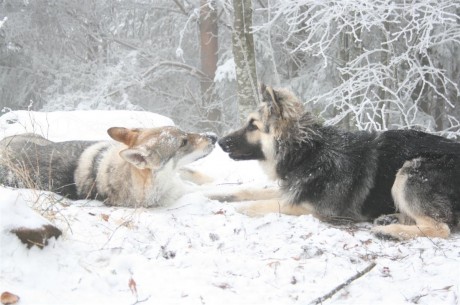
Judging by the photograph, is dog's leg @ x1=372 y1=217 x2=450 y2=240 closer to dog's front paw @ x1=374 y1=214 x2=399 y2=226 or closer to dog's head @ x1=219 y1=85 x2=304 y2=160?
dog's front paw @ x1=374 y1=214 x2=399 y2=226

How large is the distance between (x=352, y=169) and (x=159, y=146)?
2399 millimetres

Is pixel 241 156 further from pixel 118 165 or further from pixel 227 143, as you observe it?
pixel 118 165

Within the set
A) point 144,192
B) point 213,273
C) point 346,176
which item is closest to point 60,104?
point 144,192

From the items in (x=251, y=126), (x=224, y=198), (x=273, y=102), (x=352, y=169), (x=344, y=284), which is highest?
(x=273, y=102)

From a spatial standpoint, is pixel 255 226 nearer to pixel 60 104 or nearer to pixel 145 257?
pixel 145 257

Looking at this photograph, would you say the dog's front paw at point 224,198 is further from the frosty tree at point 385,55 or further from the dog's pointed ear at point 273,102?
the frosty tree at point 385,55

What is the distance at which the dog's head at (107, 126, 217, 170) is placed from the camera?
5.44m

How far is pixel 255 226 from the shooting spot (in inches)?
179

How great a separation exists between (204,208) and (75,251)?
225 cm

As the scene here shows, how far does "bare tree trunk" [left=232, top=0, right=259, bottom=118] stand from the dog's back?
5.15m

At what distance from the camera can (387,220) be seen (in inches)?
194

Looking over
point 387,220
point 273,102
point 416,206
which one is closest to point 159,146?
point 273,102

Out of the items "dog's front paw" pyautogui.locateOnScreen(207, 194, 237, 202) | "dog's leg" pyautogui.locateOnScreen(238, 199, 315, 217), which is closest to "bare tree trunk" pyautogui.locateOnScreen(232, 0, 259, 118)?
"dog's front paw" pyautogui.locateOnScreen(207, 194, 237, 202)

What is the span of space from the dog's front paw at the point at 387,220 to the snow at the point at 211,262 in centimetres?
→ 28
